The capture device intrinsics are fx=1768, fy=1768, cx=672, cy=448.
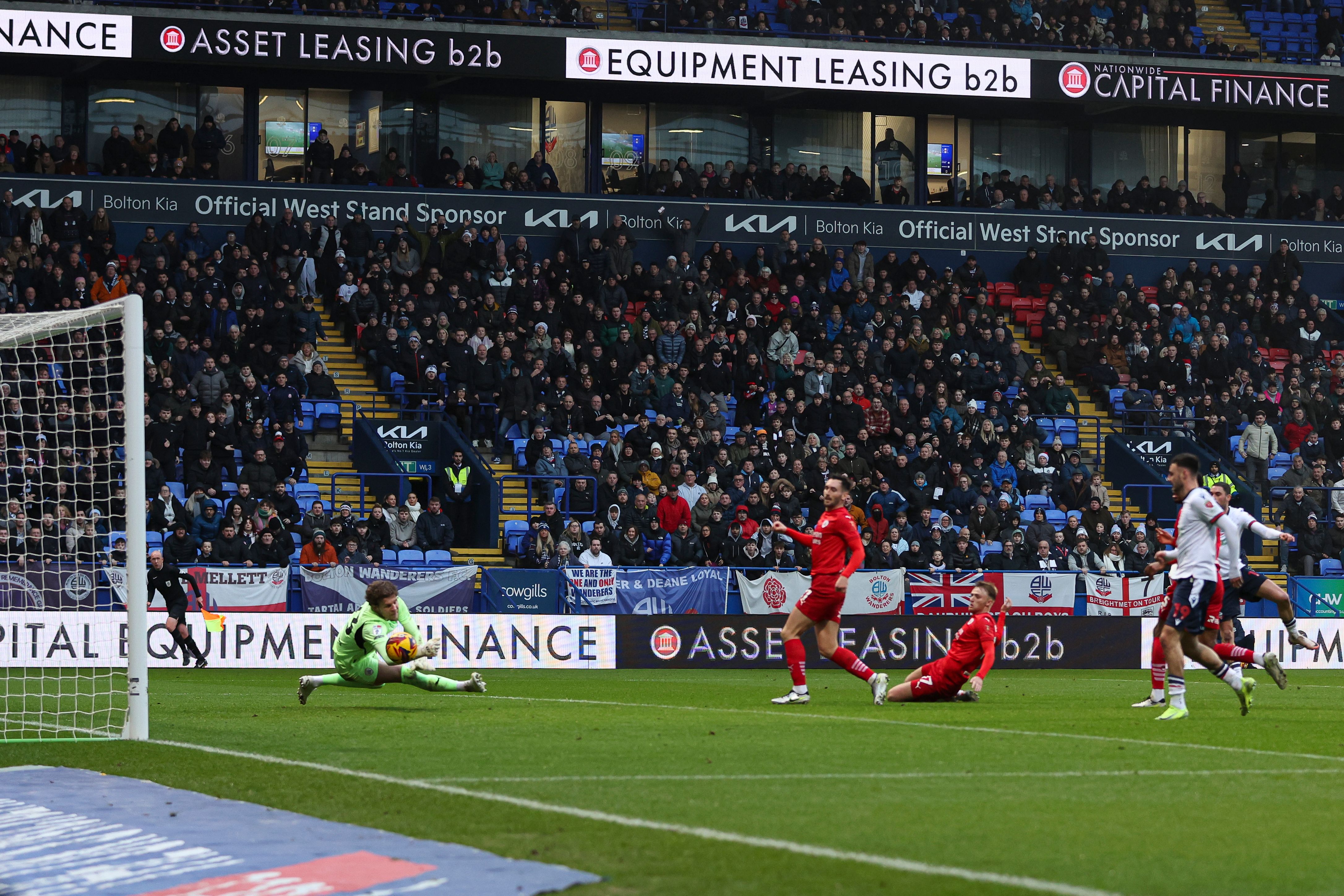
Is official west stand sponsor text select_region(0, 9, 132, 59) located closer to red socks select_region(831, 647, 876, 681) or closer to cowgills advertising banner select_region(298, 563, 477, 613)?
cowgills advertising banner select_region(298, 563, 477, 613)

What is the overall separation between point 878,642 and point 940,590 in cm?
209

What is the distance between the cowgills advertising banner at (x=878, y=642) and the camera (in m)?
26.2

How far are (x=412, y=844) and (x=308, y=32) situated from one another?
3092 centimetres

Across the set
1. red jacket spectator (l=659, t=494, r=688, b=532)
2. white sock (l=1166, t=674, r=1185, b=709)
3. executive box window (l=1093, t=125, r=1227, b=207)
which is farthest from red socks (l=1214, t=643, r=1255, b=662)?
executive box window (l=1093, t=125, r=1227, b=207)

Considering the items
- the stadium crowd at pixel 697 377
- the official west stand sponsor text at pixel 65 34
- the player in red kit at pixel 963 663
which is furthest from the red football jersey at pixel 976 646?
the official west stand sponsor text at pixel 65 34

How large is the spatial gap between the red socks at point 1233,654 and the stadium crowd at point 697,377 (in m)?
13.4

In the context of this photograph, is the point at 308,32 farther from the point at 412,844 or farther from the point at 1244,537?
the point at 412,844

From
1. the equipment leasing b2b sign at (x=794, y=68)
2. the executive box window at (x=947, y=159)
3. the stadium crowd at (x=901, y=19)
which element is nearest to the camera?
the stadium crowd at (x=901, y=19)

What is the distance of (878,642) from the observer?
87.9 feet

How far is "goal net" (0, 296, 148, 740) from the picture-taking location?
12.7 meters

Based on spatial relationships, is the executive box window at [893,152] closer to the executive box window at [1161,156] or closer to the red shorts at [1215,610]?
the executive box window at [1161,156]

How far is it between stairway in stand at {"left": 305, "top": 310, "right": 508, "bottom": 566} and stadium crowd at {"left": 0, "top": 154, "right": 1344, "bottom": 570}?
1.48 ft

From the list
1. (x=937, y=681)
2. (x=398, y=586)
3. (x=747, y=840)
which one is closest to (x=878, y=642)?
(x=398, y=586)

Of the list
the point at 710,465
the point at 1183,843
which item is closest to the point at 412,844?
the point at 1183,843
